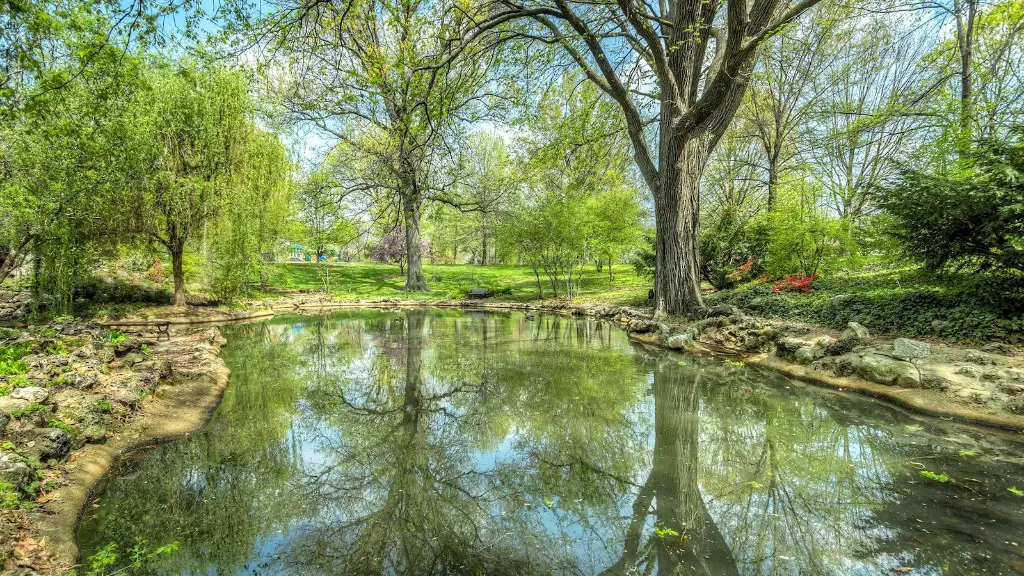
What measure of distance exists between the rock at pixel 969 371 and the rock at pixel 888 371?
372 millimetres

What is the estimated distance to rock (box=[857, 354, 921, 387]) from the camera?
537 cm

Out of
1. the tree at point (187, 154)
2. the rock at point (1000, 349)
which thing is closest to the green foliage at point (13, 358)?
the tree at point (187, 154)

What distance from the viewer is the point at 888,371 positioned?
5598mm

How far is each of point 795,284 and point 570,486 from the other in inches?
391

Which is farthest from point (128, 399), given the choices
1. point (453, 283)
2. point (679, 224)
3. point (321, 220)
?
point (453, 283)

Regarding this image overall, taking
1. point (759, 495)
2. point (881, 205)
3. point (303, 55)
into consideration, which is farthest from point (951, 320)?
point (303, 55)

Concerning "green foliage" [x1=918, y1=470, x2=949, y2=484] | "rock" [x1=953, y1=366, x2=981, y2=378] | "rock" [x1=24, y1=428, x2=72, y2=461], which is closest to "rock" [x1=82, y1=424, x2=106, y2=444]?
"rock" [x1=24, y1=428, x2=72, y2=461]

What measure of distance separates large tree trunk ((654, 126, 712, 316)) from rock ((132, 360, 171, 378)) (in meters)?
10.0

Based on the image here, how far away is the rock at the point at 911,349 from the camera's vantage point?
5590mm

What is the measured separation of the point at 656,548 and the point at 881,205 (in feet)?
24.0

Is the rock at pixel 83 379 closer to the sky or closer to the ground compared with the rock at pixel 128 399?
closer to the sky

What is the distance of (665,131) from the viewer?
1052 cm

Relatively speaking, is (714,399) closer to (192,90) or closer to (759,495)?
(759,495)

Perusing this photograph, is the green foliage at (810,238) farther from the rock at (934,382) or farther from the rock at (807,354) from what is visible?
the rock at (934,382)
